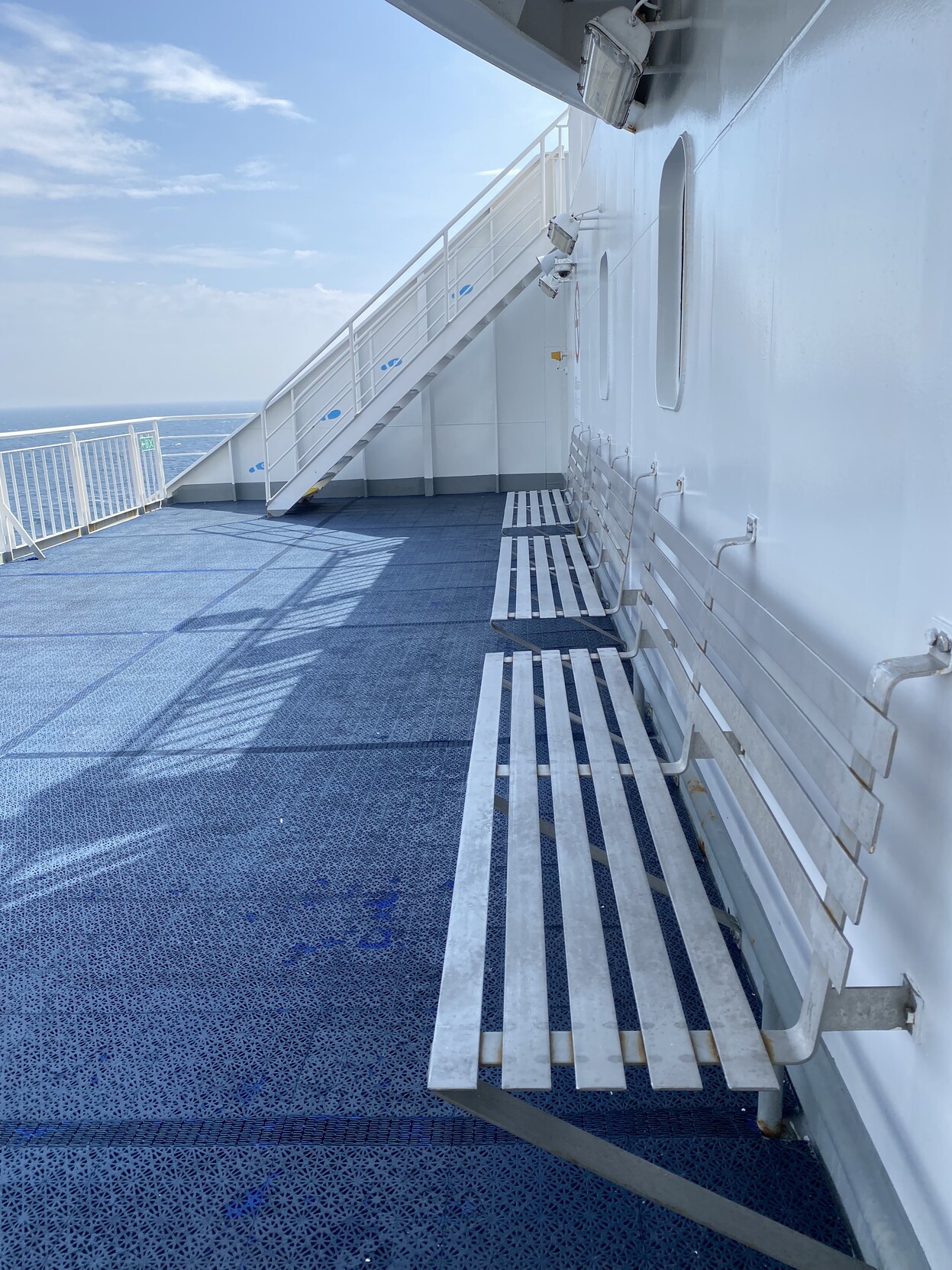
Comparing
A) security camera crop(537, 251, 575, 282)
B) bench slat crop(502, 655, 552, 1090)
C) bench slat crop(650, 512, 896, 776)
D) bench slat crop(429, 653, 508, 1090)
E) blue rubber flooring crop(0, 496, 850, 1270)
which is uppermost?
security camera crop(537, 251, 575, 282)

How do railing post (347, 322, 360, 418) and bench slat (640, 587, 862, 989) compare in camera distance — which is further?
railing post (347, 322, 360, 418)

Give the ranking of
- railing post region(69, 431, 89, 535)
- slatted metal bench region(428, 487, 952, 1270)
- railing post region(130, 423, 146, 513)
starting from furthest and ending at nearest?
railing post region(130, 423, 146, 513) → railing post region(69, 431, 89, 535) → slatted metal bench region(428, 487, 952, 1270)

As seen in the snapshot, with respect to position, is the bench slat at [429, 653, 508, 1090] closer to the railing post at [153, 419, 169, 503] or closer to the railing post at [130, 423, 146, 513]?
the railing post at [130, 423, 146, 513]

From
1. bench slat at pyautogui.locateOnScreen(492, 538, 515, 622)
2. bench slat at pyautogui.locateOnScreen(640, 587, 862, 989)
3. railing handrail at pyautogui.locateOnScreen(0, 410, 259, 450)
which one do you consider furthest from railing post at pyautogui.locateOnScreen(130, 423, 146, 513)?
bench slat at pyautogui.locateOnScreen(640, 587, 862, 989)

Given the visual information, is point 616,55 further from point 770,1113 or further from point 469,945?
point 770,1113

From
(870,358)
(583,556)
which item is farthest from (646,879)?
(583,556)

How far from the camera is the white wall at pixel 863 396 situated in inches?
50.1

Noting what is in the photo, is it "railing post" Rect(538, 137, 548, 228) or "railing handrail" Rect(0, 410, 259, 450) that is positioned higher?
"railing post" Rect(538, 137, 548, 228)

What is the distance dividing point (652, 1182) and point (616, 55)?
11.6ft

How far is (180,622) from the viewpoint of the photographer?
21.5 ft

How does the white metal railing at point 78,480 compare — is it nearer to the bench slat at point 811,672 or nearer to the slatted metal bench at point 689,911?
the slatted metal bench at point 689,911

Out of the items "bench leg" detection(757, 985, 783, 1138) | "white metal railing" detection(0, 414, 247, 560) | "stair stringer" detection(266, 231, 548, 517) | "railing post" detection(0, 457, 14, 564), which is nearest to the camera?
"bench leg" detection(757, 985, 783, 1138)

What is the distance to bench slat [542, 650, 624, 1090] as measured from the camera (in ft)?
4.84

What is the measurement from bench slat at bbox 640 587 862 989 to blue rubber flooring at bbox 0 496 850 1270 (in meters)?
0.62
